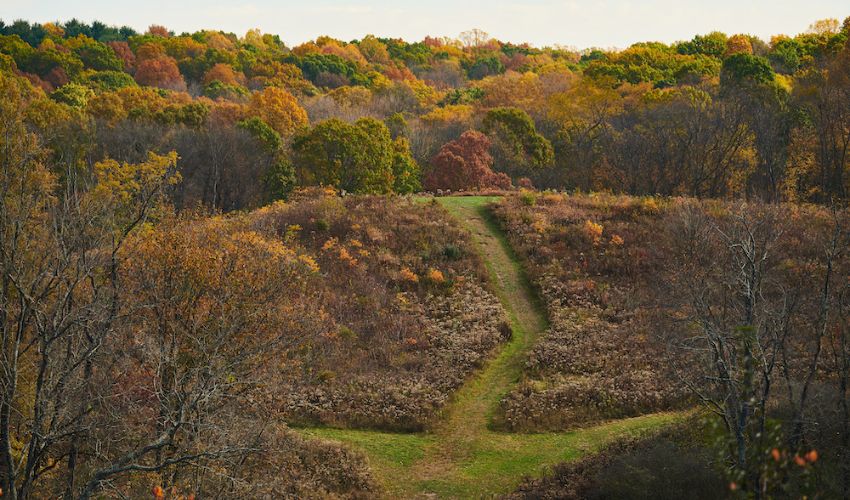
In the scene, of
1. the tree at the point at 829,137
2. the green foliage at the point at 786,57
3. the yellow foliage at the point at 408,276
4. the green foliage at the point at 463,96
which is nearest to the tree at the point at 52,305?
the yellow foliage at the point at 408,276

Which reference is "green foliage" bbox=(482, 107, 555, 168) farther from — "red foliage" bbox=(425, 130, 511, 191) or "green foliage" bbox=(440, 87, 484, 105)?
"green foliage" bbox=(440, 87, 484, 105)

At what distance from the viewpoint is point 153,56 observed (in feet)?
390

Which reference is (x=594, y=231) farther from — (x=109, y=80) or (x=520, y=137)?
(x=109, y=80)

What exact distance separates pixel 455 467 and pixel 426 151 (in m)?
46.4

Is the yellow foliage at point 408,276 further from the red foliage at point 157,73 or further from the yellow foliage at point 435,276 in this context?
the red foliage at point 157,73

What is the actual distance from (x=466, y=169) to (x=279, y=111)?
22.4 metres

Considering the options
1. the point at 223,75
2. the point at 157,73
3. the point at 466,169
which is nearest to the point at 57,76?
the point at 157,73

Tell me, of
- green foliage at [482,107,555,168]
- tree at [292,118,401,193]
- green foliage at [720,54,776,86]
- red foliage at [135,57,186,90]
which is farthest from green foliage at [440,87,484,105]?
tree at [292,118,401,193]

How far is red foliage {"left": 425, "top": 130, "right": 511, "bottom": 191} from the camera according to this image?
180 feet

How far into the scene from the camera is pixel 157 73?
110000 millimetres

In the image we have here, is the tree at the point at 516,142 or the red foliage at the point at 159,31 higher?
the red foliage at the point at 159,31

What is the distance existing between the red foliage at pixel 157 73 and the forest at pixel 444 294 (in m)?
28.6

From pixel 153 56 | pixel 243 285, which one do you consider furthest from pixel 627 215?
pixel 153 56

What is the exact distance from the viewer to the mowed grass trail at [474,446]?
22.6 metres
